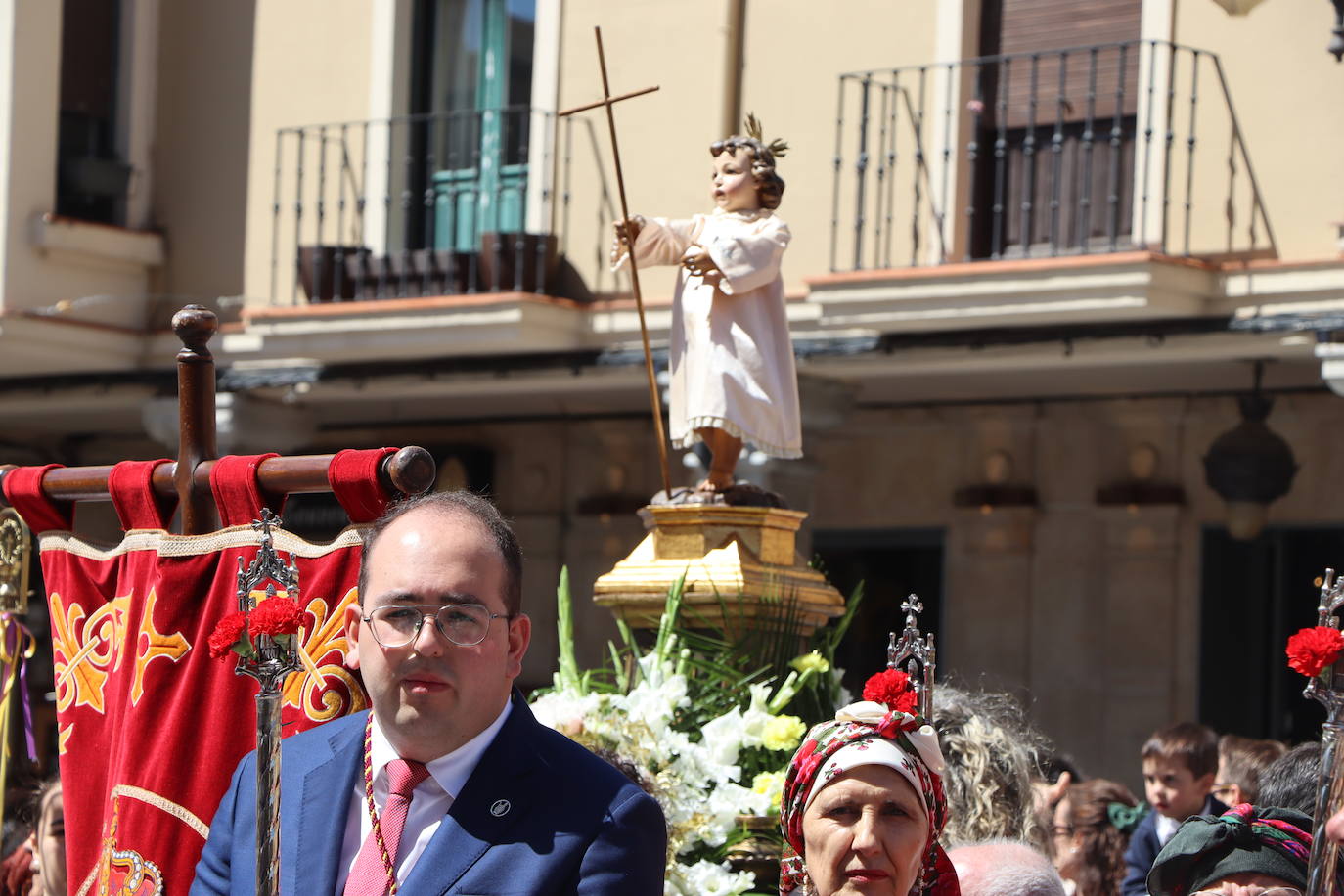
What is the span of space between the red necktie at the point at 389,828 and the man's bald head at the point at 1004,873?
1183 mm

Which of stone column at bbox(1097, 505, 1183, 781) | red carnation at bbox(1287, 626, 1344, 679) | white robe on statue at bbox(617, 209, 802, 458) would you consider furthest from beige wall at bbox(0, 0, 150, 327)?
red carnation at bbox(1287, 626, 1344, 679)

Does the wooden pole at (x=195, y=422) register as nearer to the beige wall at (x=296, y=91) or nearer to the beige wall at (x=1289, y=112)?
the beige wall at (x=1289, y=112)

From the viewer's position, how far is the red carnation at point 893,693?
404 centimetres

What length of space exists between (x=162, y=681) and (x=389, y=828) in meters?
1.19

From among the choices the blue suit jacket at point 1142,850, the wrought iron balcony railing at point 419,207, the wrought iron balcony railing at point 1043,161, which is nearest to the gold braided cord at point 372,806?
the blue suit jacket at point 1142,850

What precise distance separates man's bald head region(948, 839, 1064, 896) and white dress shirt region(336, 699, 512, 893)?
1125 millimetres

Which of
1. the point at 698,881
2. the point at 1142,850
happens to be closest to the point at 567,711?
the point at 698,881

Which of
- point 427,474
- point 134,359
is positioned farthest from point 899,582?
point 427,474

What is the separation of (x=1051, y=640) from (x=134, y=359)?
19.9 feet

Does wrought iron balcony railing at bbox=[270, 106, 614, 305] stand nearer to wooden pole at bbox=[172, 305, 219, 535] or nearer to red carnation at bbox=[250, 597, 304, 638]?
wooden pole at bbox=[172, 305, 219, 535]

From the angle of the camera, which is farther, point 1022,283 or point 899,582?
point 899,582

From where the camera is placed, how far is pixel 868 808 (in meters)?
3.85

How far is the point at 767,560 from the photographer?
6.39m

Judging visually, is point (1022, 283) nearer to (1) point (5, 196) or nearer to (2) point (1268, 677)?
(2) point (1268, 677)
